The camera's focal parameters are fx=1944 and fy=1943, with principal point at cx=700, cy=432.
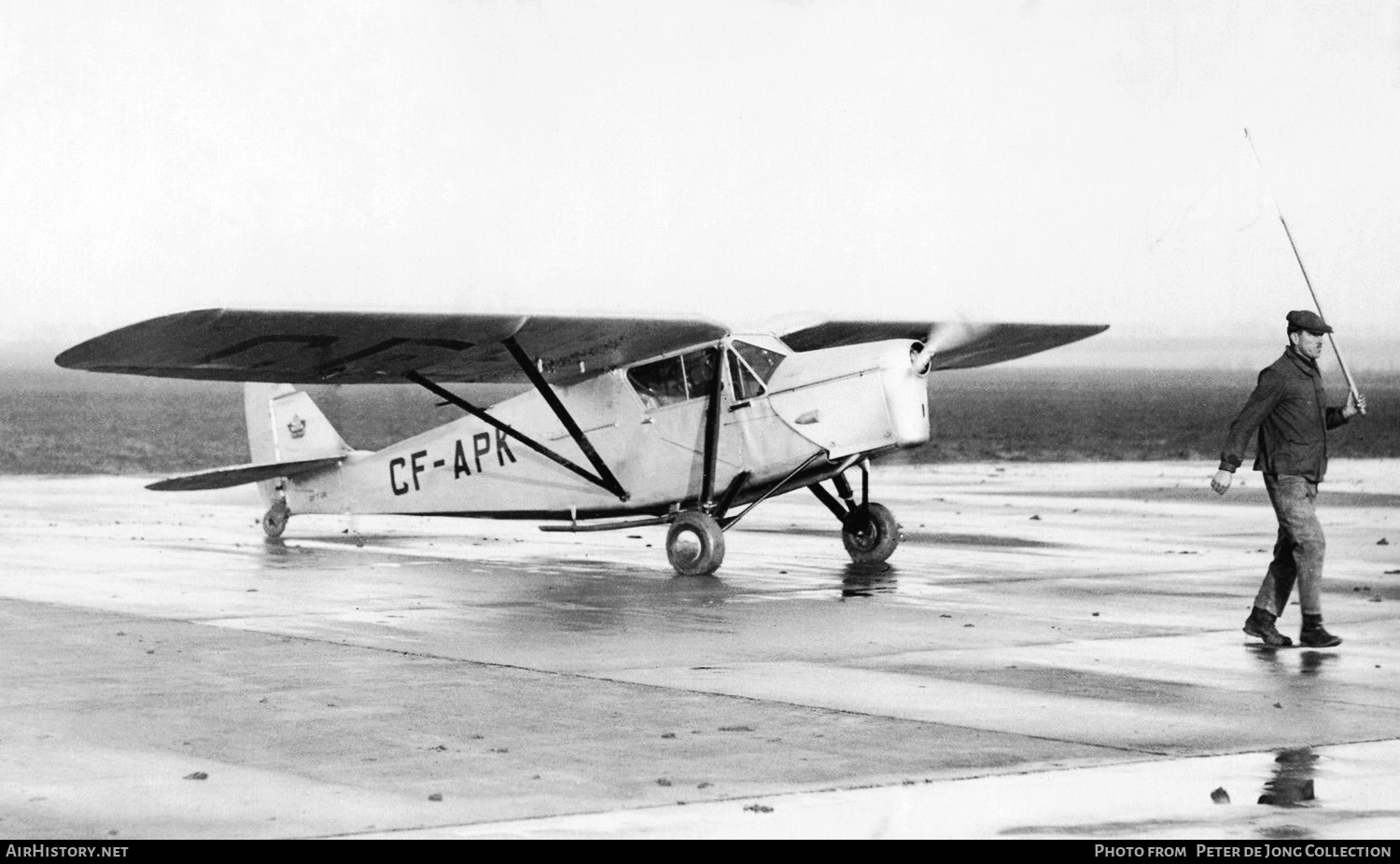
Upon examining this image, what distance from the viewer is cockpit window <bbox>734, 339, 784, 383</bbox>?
1600 cm

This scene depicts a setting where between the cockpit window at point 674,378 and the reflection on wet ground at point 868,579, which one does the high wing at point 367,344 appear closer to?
the cockpit window at point 674,378

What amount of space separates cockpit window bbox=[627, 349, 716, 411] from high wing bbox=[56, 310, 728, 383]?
0.14 meters

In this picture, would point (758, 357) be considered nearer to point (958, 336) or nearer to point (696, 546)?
point (696, 546)

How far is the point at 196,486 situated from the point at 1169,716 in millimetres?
12919

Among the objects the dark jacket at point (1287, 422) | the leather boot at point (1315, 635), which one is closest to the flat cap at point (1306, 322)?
the dark jacket at point (1287, 422)

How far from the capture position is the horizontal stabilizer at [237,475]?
19.0 meters

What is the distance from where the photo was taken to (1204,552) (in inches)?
691

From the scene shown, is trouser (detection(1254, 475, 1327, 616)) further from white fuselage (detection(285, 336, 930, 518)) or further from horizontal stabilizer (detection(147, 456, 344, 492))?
horizontal stabilizer (detection(147, 456, 344, 492))

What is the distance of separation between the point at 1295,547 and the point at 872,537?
6.41 meters

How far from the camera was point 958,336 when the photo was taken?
18.4 meters

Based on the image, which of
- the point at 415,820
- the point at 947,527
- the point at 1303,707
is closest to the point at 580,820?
the point at 415,820

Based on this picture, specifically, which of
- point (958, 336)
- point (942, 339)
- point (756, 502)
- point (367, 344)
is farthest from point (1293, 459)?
point (958, 336)

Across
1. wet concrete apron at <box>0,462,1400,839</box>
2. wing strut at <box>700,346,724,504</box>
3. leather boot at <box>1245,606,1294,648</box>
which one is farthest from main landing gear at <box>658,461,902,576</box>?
leather boot at <box>1245,606,1294,648</box>

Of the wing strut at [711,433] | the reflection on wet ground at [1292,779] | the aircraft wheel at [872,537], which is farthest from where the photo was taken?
the aircraft wheel at [872,537]
